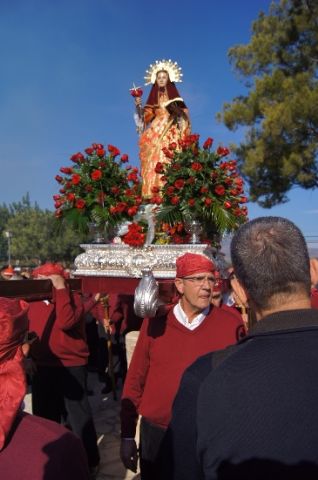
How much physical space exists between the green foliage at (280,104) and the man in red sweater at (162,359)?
1055 cm

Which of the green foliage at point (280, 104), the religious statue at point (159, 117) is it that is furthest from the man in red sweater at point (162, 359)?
the green foliage at point (280, 104)

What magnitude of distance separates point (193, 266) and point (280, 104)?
10679 millimetres

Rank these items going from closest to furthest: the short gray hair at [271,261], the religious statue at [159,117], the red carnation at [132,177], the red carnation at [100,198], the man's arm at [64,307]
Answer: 1. the short gray hair at [271,261]
2. the man's arm at [64,307]
3. the red carnation at [100,198]
4. the red carnation at [132,177]
5. the religious statue at [159,117]

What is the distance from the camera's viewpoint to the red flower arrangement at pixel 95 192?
488 centimetres

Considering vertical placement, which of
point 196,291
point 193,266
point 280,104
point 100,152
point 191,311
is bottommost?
point 191,311

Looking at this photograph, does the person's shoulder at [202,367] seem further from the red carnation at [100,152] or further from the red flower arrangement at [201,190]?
the red carnation at [100,152]

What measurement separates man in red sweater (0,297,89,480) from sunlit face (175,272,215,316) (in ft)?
4.34

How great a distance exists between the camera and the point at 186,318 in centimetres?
271

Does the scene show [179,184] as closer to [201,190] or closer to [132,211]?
[201,190]

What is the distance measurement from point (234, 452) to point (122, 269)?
3.71 meters

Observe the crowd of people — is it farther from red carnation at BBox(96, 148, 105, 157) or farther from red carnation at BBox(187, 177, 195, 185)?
red carnation at BBox(96, 148, 105, 157)

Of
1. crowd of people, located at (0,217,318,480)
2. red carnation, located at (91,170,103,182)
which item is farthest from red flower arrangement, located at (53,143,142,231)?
crowd of people, located at (0,217,318,480)

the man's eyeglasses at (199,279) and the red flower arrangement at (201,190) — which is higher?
the red flower arrangement at (201,190)

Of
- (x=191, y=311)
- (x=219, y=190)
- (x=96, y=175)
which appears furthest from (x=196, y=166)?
(x=191, y=311)
